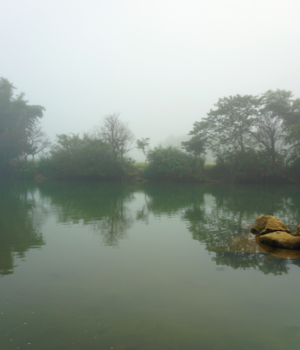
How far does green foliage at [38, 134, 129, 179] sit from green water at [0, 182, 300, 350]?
3048cm

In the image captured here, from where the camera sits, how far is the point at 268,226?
924 cm

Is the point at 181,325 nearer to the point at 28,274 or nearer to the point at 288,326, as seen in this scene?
the point at 288,326

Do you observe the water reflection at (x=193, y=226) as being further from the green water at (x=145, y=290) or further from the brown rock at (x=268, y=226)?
the brown rock at (x=268, y=226)

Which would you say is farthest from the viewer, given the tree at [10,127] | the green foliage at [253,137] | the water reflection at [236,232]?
the tree at [10,127]

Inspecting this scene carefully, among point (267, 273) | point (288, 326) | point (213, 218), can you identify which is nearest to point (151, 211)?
point (213, 218)

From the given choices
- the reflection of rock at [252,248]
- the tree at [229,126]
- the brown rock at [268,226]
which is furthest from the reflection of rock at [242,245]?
the tree at [229,126]

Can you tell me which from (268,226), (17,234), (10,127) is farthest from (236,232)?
(10,127)

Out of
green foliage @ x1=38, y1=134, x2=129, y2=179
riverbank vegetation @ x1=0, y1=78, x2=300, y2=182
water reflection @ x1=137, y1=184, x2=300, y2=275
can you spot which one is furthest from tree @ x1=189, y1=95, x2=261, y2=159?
water reflection @ x1=137, y1=184, x2=300, y2=275

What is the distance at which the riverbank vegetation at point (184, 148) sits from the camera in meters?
34.7

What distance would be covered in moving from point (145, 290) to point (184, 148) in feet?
118

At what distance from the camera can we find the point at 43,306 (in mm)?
4855

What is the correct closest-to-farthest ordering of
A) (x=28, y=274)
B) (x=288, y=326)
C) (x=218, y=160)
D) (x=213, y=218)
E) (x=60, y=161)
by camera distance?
(x=288, y=326), (x=28, y=274), (x=213, y=218), (x=218, y=160), (x=60, y=161)

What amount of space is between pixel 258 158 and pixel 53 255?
105ft

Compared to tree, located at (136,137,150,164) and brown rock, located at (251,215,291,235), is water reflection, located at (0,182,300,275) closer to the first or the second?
brown rock, located at (251,215,291,235)
